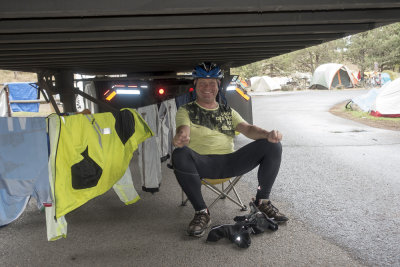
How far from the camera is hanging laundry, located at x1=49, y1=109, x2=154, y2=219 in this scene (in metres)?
2.86

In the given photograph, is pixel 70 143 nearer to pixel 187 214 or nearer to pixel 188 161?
pixel 188 161

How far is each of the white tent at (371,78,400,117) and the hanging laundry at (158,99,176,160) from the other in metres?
8.82

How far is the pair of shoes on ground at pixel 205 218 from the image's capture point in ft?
10.3

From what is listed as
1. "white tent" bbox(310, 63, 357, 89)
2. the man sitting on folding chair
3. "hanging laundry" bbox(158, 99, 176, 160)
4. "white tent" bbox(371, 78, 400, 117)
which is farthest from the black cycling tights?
"white tent" bbox(310, 63, 357, 89)

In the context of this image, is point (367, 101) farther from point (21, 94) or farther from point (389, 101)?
point (21, 94)

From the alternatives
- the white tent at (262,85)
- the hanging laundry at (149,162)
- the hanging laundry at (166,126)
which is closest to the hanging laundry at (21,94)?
the hanging laundry at (166,126)

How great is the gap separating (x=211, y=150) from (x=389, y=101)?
9953mm

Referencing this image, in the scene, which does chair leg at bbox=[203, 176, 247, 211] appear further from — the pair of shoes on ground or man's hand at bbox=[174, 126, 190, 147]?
man's hand at bbox=[174, 126, 190, 147]

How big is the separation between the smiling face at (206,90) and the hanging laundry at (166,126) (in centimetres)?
111

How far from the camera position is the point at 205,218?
3.28 meters

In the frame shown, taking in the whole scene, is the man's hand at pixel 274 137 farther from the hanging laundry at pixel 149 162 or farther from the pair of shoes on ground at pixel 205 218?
the hanging laundry at pixel 149 162

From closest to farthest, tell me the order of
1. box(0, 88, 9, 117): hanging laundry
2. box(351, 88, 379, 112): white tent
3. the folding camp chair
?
1. the folding camp chair
2. box(0, 88, 9, 117): hanging laundry
3. box(351, 88, 379, 112): white tent

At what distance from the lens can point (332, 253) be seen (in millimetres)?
2766

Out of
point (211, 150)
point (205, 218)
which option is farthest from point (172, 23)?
point (205, 218)
